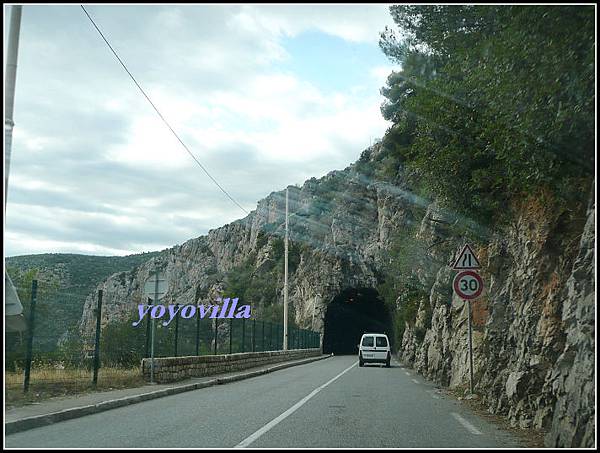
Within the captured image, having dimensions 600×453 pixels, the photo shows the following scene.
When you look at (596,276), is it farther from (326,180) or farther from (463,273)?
(326,180)

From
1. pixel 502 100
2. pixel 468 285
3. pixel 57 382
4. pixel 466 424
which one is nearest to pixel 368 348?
pixel 468 285

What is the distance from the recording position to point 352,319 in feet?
275

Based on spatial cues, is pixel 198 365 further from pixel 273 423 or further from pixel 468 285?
pixel 273 423

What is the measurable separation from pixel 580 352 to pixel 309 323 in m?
63.5

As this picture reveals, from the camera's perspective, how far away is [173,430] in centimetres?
942

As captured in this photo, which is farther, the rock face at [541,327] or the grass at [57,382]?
Answer: the grass at [57,382]

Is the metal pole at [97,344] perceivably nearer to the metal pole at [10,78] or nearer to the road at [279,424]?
the road at [279,424]

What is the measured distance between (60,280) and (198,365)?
157 ft

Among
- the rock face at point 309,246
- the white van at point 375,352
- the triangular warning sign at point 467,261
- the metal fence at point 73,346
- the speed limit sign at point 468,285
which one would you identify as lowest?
the white van at point 375,352

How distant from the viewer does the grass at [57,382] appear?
509 inches

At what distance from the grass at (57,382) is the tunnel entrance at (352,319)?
53822 mm

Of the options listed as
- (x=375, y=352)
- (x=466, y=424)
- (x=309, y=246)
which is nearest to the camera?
(x=466, y=424)

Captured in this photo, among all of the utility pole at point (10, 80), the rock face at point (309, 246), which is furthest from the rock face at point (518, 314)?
the rock face at point (309, 246)

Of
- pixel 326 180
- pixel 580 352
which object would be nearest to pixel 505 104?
pixel 580 352
